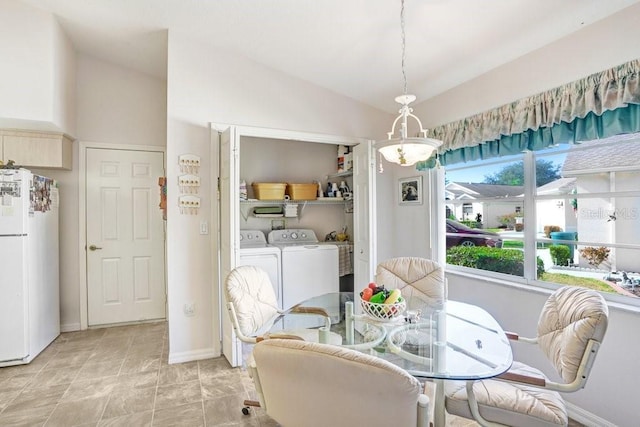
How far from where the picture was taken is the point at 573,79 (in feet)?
6.78

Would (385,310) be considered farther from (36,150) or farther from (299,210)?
(36,150)

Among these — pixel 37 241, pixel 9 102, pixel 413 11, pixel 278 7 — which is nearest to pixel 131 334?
pixel 37 241

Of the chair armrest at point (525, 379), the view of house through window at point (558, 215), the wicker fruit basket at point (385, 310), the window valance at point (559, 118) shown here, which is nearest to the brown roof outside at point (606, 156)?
the view of house through window at point (558, 215)

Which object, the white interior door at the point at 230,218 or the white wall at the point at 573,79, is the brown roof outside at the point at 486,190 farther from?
the white interior door at the point at 230,218

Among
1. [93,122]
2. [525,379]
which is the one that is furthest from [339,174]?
[525,379]

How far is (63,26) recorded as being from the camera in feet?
10.4

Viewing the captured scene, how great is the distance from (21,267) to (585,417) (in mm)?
4281

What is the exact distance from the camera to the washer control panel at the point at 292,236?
4.07m

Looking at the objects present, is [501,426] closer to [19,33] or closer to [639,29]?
[639,29]

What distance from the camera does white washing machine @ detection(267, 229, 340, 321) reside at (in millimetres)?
3766

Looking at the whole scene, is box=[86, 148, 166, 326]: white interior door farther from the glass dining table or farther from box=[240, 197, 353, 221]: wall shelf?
the glass dining table

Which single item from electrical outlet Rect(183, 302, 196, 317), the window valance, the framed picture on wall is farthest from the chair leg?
the window valance

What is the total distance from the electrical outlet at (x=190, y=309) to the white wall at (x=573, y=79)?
95.1 inches

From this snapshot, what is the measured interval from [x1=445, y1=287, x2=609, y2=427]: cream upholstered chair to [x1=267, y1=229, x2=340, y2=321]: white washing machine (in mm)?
2384
